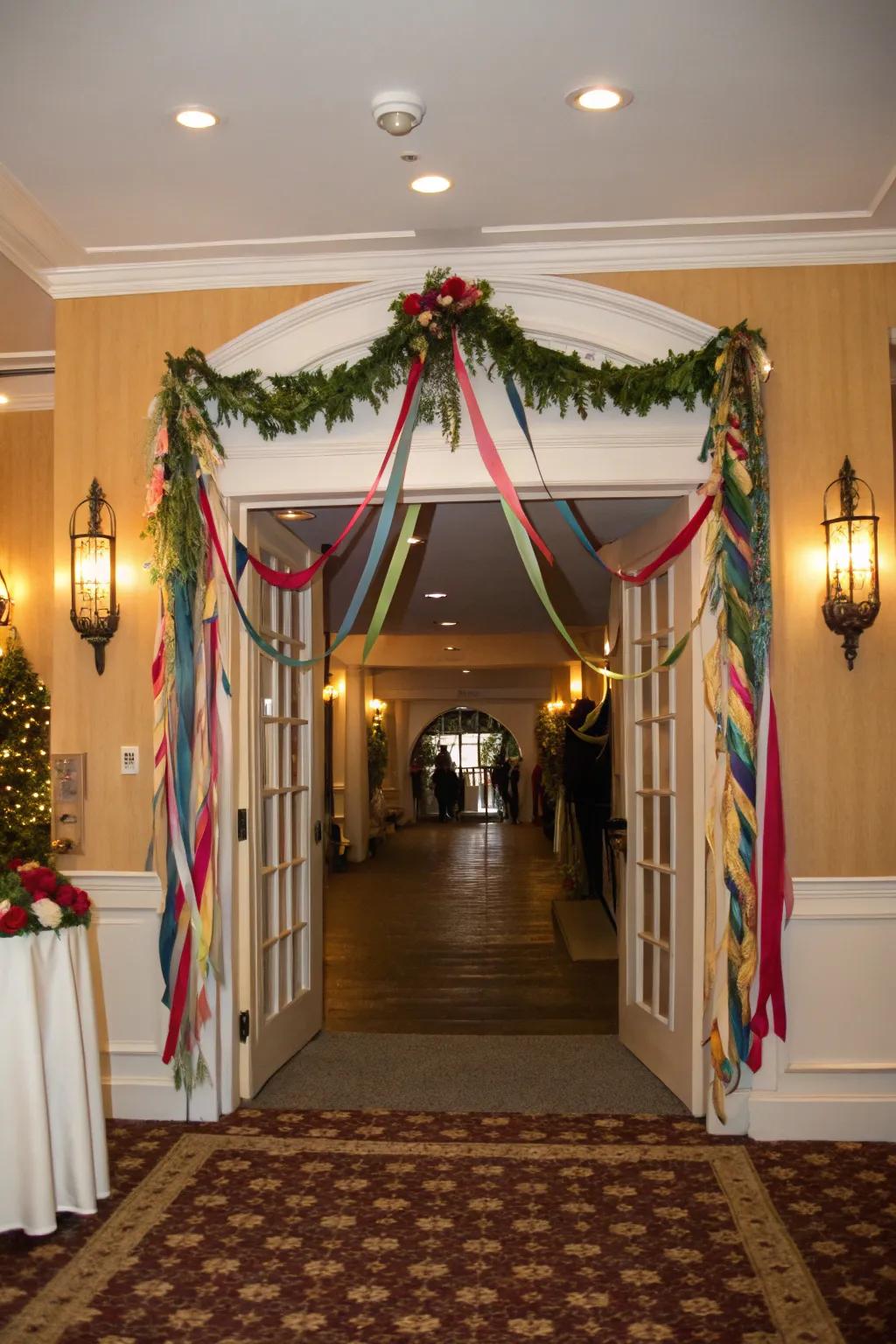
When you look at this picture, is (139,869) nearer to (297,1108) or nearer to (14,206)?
(297,1108)

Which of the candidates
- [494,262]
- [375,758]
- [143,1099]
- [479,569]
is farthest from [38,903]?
[375,758]

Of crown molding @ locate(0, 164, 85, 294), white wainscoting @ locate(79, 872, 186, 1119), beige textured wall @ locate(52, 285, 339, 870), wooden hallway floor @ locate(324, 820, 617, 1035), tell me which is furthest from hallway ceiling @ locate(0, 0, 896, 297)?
wooden hallway floor @ locate(324, 820, 617, 1035)

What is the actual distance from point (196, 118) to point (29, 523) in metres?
2.75

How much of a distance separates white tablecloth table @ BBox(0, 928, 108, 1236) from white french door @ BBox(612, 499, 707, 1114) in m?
2.06

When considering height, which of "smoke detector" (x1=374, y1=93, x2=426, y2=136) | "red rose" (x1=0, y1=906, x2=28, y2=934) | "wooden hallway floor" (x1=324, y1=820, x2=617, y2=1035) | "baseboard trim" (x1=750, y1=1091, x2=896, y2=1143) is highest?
"smoke detector" (x1=374, y1=93, x2=426, y2=136)

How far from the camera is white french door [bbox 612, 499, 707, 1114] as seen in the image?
4129 millimetres

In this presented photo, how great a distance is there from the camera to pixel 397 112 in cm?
329

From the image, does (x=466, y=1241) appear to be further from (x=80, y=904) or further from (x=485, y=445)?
(x=485, y=445)

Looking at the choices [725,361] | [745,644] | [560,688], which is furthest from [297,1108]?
[560,688]

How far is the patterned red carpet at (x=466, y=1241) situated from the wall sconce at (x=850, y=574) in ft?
5.73

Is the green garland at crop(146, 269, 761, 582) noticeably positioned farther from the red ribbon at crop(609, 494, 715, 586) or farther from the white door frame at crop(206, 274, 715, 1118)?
the red ribbon at crop(609, 494, 715, 586)

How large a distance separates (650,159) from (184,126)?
4.68 ft

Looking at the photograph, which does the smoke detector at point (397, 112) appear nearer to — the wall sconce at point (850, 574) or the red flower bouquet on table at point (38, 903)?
the wall sconce at point (850, 574)

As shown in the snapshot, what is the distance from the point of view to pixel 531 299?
419cm
